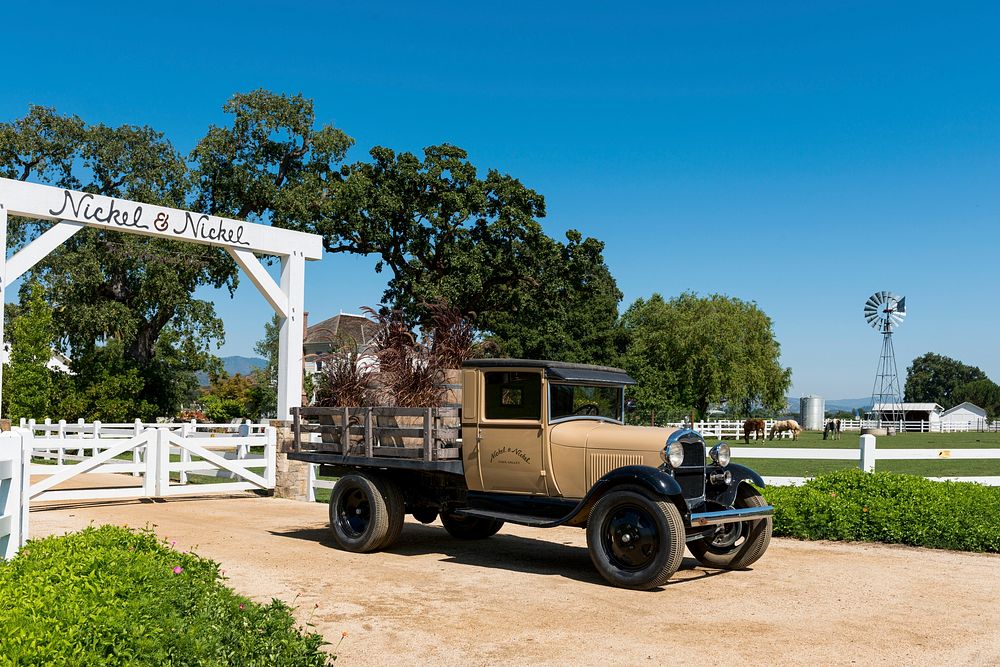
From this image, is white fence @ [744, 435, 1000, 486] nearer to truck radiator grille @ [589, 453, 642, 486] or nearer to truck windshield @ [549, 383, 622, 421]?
truck windshield @ [549, 383, 622, 421]

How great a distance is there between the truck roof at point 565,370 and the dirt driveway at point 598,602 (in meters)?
1.85

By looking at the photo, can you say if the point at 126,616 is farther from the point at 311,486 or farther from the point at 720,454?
the point at 311,486

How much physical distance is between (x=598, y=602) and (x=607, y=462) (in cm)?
154

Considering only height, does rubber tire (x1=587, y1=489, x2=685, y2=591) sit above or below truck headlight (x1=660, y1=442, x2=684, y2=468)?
below

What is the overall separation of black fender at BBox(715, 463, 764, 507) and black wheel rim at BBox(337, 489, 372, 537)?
148 inches

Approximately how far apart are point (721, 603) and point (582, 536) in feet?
12.9

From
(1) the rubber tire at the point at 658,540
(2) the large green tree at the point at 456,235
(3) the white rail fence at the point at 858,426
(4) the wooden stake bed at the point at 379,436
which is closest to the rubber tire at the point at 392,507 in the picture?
(4) the wooden stake bed at the point at 379,436

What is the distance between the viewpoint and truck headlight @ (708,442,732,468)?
8695mm

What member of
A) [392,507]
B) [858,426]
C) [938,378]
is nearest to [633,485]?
[392,507]

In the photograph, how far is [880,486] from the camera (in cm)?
1116

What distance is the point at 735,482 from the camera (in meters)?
8.84

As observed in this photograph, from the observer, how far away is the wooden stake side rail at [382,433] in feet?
31.2

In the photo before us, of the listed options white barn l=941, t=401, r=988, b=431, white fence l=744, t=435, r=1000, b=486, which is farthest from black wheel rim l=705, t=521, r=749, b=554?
white barn l=941, t=401, r=988, b=431

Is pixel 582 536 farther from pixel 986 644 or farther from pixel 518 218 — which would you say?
pixel 518 218
